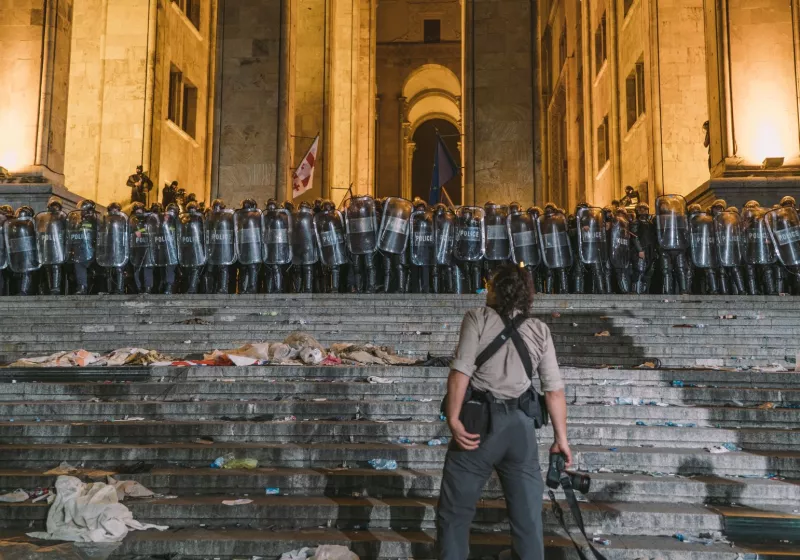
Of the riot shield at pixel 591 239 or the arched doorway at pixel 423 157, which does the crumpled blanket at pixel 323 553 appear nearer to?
the riot shield at pixel 591 239

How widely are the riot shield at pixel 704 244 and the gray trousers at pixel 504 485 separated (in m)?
10.6

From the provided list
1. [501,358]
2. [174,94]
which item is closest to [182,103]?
[174,94]

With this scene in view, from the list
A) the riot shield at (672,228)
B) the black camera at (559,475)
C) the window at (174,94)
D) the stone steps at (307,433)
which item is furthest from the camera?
the window at (174,94)

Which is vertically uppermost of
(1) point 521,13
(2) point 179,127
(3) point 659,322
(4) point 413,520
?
(1) point 521,13

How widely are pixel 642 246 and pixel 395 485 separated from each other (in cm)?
929

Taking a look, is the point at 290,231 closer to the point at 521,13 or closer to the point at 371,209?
the point at 371,209

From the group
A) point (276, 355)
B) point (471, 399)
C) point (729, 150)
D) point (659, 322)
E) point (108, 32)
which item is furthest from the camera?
point (108, 32)

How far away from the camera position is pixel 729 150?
1791 cm

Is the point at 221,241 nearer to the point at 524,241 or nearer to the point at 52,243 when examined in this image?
the point at 52,243

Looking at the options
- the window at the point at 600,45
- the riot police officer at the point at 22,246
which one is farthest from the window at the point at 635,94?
the riot police officer at the point at 22,246

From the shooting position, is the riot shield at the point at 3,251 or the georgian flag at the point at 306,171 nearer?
the riot shield at the point at 3,251

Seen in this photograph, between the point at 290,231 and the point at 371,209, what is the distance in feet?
5.03

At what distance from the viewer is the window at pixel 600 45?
2945 centimetres

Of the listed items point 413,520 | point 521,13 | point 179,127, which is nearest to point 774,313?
point 413,520
